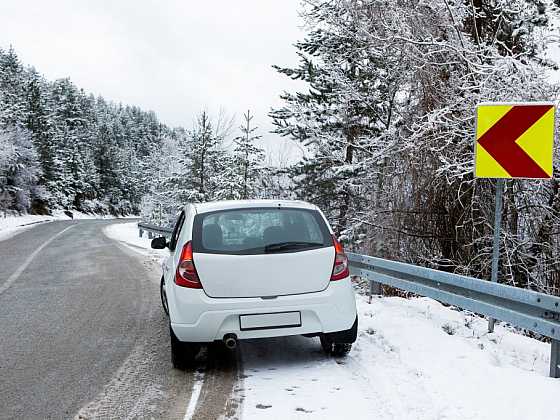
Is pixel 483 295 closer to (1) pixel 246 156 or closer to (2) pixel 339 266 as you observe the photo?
(2) pixel 339 266

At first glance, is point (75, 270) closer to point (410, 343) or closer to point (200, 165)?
point (410, 343)

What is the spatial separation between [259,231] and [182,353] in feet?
4.47

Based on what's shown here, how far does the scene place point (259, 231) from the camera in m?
5.12

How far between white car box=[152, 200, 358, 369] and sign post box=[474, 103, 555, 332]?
6.14 ft

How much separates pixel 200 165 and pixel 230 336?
33.5m

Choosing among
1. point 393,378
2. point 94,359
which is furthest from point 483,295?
point 94,359

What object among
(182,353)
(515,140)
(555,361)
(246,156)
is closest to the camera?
(555,361)

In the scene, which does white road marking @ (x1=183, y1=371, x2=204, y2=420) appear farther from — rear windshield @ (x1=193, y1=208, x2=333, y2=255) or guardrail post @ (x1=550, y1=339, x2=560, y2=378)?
guardrail post @ (x1=550, y1=339, x2=560, y2=378)

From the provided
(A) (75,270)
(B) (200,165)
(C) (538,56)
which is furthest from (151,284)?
(B) (200,165)

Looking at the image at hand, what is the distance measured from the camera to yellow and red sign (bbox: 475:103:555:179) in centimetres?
519

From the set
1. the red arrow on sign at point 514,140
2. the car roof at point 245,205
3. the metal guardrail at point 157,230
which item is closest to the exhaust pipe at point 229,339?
the car roof at point 245,205

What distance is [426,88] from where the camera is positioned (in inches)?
368

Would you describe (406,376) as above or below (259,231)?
below

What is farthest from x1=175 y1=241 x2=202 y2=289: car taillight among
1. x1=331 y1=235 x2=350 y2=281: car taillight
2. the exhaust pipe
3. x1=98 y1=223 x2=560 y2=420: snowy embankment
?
x1=331 y1=235 x2=350 y2=281: car taillight
